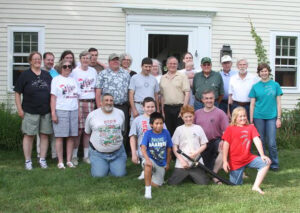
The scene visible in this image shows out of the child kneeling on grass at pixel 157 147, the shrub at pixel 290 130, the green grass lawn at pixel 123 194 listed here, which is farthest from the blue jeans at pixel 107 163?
the shrub at pixel 290 130

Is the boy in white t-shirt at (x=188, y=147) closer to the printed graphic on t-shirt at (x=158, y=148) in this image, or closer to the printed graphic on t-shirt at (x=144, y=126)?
the printed graphic on t-shirt at (x=158, y=148)

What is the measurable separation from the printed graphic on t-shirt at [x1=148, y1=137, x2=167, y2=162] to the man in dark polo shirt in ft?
4.74

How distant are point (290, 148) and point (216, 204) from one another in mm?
5045

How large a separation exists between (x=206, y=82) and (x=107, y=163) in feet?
6.79

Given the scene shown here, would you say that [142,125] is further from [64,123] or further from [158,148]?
[64,123]

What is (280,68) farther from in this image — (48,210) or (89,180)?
(48,210)

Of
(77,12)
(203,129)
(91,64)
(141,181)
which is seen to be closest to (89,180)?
(141,181)

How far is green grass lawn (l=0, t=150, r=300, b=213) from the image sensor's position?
4.31m

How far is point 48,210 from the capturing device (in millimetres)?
4195

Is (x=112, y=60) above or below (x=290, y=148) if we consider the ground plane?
above

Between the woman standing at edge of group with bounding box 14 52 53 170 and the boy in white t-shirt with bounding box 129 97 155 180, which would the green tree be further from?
the woman standing at edge of group with bounding box 14 52 53 170

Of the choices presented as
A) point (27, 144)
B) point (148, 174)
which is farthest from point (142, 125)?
point (27, 144)

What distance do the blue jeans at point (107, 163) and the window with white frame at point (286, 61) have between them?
694 centimetres

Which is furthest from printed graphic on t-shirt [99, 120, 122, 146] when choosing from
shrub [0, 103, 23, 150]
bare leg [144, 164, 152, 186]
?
shrub [0, 103, 23, 150]
